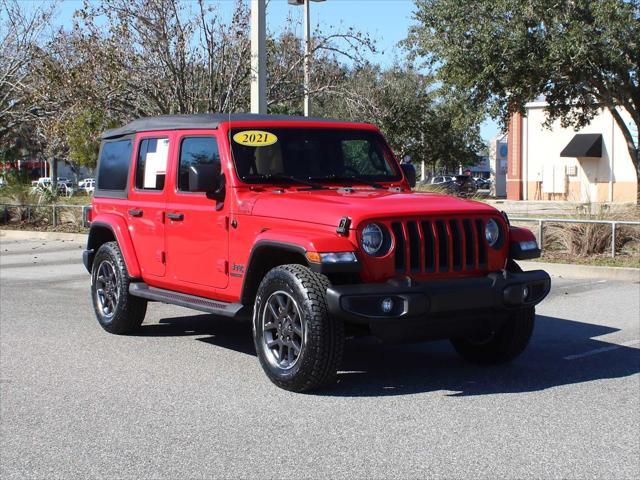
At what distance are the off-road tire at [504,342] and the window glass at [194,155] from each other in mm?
2553

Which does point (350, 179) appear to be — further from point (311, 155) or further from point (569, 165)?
point (569, 165)

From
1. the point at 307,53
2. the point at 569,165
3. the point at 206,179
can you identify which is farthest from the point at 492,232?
the point at 569,165

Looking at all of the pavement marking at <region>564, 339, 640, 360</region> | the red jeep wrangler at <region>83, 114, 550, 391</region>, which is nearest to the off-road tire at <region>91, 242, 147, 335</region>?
the red jeep wrangler at <region>83, 114, 550, 391</region>

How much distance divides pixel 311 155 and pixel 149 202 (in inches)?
64.8

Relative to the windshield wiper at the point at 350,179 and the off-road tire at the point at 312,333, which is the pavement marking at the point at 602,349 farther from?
the off-road tire at the point at 312,333

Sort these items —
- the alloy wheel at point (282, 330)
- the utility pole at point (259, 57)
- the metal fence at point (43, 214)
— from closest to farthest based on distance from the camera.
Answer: the alloy wheel at point (282, 330) < the utility pole at point (259, 57) < the metal fence at point (43, 214)

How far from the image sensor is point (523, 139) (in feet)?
163

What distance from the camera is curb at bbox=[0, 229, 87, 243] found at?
22.3 m

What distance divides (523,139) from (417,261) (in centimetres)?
4486

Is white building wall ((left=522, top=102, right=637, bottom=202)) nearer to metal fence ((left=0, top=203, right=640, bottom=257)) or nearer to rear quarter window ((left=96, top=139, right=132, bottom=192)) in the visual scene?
metal fence ((left=0, top=203, right=640, bottom=257))

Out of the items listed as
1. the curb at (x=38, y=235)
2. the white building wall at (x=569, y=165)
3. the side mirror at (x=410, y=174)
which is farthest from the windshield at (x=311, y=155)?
the white building wall at (x=569, y=165)

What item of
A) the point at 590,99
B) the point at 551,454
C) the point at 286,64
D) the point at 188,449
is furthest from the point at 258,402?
the point at 590,99

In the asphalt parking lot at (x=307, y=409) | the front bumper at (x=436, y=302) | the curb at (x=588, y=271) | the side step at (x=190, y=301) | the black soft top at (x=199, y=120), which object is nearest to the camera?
the asphalt parking lot at (x=307, y=409)

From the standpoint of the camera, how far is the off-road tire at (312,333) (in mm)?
6266
